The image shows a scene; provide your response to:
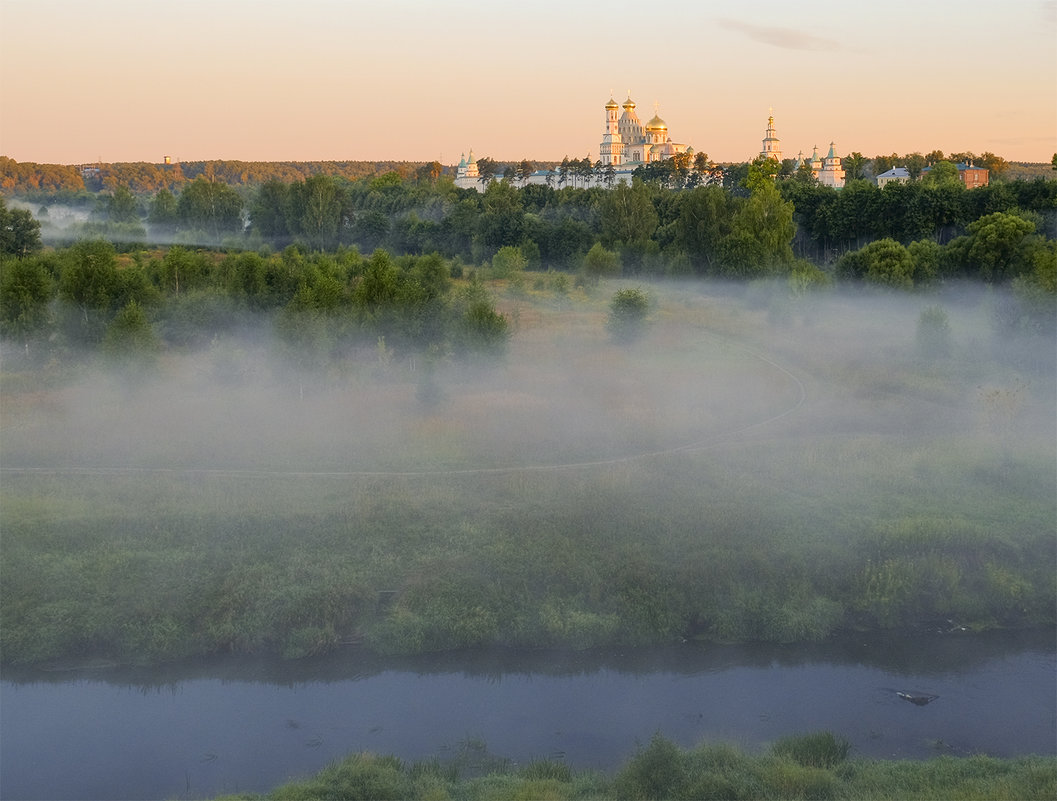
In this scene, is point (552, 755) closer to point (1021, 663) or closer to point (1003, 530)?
point (1021, 663)

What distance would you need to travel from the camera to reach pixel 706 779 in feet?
40.5

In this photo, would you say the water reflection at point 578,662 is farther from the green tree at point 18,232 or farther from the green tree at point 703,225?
the green tree at point 18,232

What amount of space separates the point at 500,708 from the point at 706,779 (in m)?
3.87

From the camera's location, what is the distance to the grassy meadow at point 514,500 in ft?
55.8

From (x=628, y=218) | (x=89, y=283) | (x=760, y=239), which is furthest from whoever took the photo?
(x=628, y=218)

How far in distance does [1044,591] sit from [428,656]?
10697 mm

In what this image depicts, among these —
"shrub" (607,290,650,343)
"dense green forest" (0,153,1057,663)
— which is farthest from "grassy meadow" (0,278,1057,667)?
"shrub" (607,290,650,343)

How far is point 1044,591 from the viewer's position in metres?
17.9

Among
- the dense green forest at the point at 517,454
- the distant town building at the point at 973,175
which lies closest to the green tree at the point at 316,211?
the dense green forest at the point at 517,454

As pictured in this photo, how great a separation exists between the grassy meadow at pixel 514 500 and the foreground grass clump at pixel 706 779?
355 cm

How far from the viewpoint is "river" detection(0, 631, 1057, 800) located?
13961 millimetres

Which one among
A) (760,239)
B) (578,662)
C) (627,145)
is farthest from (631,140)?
(578,662)

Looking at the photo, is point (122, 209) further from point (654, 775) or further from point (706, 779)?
point (706, 779)

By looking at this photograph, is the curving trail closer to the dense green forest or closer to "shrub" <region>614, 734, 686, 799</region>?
the dense green forest
